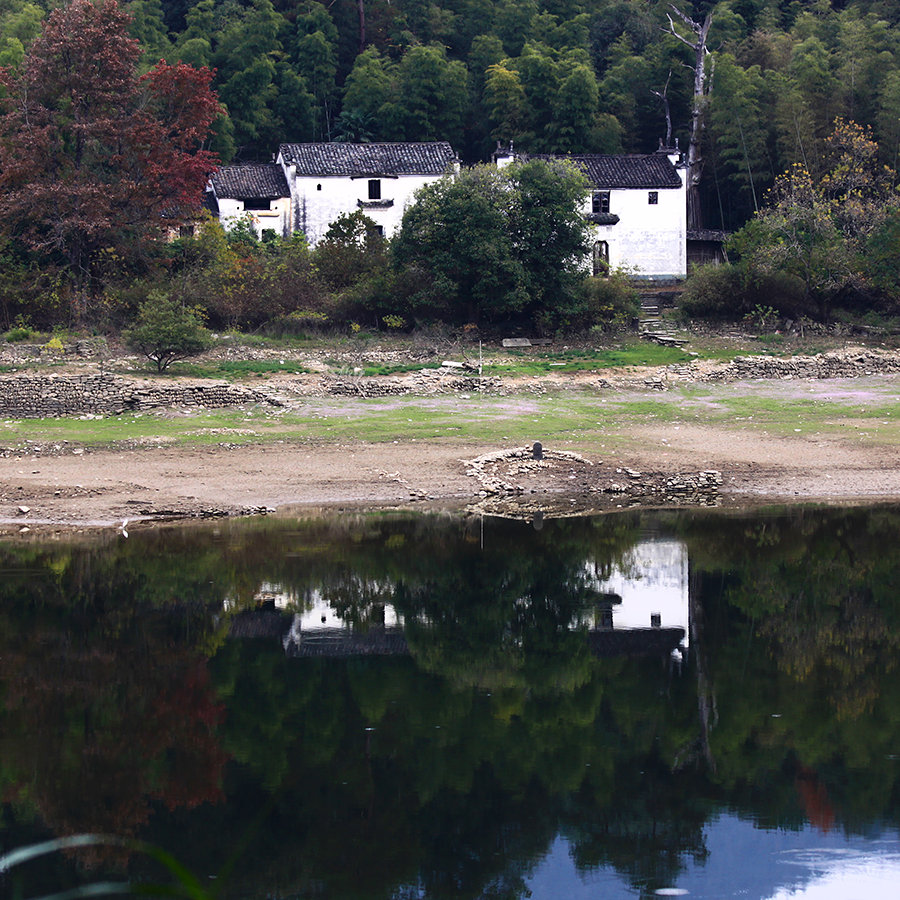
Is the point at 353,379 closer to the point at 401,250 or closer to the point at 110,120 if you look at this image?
the point at 401,250

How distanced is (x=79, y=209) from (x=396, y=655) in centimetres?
2684

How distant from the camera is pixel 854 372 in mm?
32969

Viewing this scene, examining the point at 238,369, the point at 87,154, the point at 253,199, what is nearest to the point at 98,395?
the point at 238,369

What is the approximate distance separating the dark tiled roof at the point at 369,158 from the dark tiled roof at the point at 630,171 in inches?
229

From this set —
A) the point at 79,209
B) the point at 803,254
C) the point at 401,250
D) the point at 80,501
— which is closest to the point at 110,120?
the point at 79,209

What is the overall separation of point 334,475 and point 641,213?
113 ft

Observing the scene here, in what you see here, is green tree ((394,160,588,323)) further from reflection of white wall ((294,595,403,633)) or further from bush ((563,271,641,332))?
reflection of white wall ((294,595,403,633))

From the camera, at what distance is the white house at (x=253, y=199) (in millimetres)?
53688

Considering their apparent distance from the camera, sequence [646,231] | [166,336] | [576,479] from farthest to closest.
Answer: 1. [646,231]
2. [166,336]
3. [576,479]

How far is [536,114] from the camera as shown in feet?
197

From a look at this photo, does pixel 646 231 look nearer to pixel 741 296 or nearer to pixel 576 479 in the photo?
pixel 741 296

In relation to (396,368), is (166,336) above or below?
above

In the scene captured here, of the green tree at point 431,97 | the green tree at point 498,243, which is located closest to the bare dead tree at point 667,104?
the green tree at point 431,97

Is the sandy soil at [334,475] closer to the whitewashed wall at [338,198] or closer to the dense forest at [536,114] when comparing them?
the dense forest at [536,114]
